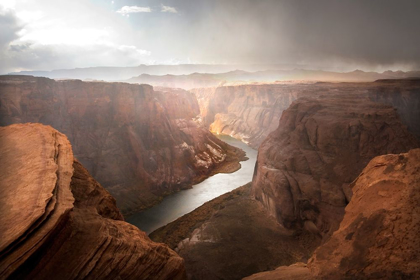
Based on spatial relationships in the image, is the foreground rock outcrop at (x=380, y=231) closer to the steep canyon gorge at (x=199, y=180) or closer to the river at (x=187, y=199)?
the steep canyon gorge at (x=199, y=180)

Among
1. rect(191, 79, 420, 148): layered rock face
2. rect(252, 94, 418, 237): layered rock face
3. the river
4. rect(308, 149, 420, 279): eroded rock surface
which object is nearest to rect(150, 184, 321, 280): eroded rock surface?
rect(252, 94, 418, 237): layered rock face

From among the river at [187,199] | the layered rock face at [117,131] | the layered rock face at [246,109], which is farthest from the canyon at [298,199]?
the layered rock face at [246,109]

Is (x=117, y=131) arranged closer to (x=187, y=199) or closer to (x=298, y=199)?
(x=187, y=199)

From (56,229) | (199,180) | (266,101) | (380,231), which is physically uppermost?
(266,101)

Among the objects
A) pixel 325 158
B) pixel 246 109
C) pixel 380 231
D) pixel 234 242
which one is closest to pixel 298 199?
pixel 325 158

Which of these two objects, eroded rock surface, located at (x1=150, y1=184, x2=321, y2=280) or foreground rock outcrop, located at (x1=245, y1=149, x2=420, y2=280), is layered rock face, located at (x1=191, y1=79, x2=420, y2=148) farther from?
foreground rock outcrop, located at (x1=245, y1=149, x2=420, y2=280)

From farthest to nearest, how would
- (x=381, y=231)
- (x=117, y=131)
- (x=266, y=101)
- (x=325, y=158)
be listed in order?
(x=266, y=101), (x=117, y=131), (x=325, y=158), (x=381, y=231)

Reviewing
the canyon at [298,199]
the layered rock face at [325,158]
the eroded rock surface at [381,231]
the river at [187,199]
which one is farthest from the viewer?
the river at [187,199]
